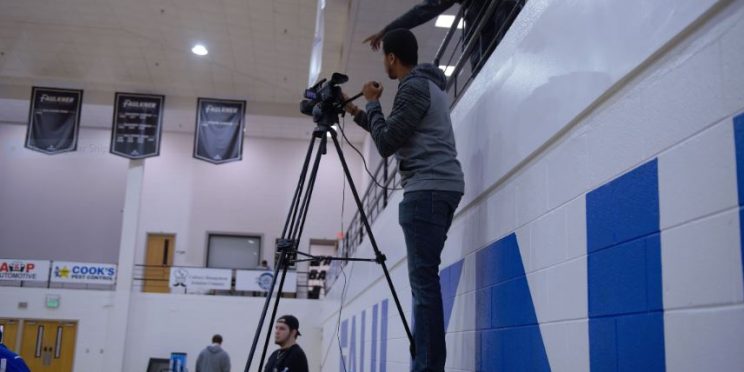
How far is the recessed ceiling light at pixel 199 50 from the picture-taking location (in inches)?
495

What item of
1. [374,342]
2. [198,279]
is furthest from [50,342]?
[374,342]

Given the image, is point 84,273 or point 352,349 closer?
point 352,349

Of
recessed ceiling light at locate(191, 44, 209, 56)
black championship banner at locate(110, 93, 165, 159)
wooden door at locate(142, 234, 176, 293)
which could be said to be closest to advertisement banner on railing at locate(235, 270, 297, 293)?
wooden door at locate(142, 234, 176, 293)

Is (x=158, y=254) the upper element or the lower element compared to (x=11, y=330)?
upper

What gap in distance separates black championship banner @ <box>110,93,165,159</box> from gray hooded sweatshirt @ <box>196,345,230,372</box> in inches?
209

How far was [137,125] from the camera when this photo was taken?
13.8 metres

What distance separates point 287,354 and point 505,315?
2.12 metres

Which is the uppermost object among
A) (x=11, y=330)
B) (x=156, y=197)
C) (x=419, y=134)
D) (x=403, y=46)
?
(x=156, y=197)

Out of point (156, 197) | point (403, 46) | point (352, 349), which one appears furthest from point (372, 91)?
point (156, 197)

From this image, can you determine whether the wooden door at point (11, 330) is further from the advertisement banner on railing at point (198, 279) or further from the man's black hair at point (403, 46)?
the man's black hair at point (403, 46)

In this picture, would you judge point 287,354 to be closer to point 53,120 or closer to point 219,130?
point 219,130

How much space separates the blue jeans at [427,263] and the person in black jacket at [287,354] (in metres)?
1.91

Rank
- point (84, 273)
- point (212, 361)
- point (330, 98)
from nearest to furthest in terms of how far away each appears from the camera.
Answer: point (330, 98) < point (212, 361) < point (84, 273)

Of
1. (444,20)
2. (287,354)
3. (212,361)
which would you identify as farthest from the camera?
(444,20)
